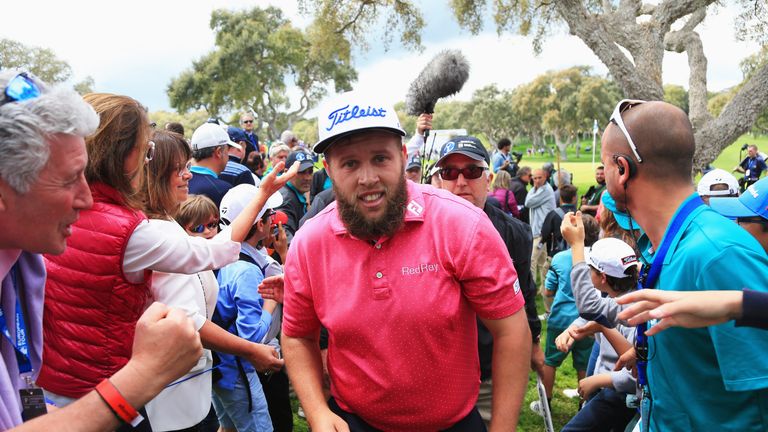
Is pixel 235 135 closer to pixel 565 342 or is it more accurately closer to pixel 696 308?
pixel 565 342

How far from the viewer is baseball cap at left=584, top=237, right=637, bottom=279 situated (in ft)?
11.2

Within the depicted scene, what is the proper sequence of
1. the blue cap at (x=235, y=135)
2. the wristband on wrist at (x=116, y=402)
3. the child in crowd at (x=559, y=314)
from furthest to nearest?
the blue cap at (x=235, y=135) < the child in crowd at (x=559, y=314) < the wristband on wrist at (x=116, y=402)

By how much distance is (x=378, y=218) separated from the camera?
206cm

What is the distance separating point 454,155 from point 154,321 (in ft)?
8.60

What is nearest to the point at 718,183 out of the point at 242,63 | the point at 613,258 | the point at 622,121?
the point at 613,258

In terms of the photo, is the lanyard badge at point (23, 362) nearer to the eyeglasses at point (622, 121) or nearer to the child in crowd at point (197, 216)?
the child in crowd at point (197, 216)

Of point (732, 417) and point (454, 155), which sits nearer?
point (732, 417)

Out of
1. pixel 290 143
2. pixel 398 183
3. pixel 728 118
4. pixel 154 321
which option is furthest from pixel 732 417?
pixel 728 118

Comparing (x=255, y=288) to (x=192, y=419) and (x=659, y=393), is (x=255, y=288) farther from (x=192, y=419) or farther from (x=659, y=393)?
(x=659, y=393)

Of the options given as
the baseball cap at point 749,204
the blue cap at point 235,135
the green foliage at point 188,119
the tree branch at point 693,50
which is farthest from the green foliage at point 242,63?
the baseball cap at point 749,204

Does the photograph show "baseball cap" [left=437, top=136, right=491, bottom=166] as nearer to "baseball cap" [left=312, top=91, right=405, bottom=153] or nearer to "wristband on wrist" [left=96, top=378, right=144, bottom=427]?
"baseball cap" [left=312, top=91, right=405, bottom=153]

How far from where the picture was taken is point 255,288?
136 inches

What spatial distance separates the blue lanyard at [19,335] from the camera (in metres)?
1.52

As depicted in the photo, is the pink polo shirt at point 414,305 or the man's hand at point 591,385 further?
the man's hand at point 591,385
